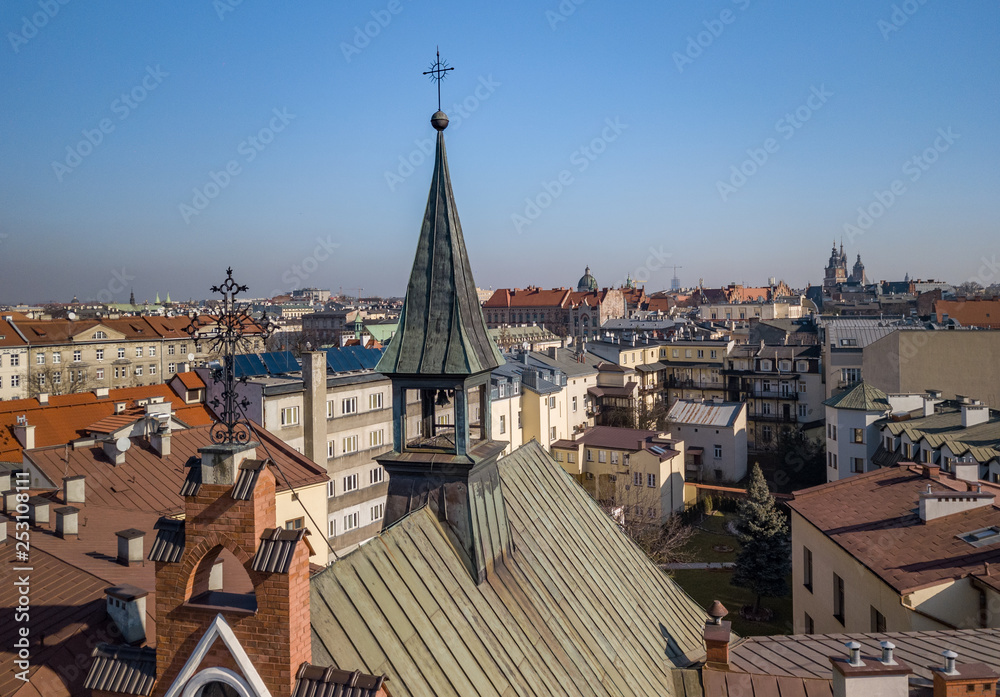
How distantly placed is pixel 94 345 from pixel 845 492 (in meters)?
85.9

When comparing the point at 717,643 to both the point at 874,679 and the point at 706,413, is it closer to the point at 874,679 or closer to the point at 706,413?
the point at 874,679

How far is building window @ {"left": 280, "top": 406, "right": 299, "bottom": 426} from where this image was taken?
39.1 m

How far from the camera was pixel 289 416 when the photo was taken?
39.5 metres

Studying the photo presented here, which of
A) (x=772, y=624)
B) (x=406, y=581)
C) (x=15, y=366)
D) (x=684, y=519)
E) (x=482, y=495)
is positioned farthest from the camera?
(x=15, y=366)

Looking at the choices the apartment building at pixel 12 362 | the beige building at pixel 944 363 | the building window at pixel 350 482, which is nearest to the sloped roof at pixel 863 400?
the beige building at pixel 944 363

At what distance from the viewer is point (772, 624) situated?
115ft

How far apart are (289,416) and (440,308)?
29984 mm

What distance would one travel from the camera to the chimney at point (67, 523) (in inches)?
617

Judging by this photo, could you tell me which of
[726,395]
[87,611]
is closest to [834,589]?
[87,611]

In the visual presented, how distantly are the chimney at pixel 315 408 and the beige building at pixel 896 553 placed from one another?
25.1 meters

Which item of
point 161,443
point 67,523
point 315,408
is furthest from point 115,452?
point 315,408

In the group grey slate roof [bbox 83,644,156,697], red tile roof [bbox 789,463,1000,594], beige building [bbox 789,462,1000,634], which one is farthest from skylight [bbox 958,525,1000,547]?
grey slate roof [bbox 83,644,156,697]

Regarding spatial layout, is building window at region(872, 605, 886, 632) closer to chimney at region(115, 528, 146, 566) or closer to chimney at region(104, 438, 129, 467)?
chimney at region(115, 528, 146, 566)

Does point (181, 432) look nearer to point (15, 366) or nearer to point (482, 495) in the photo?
point (482, 495)
